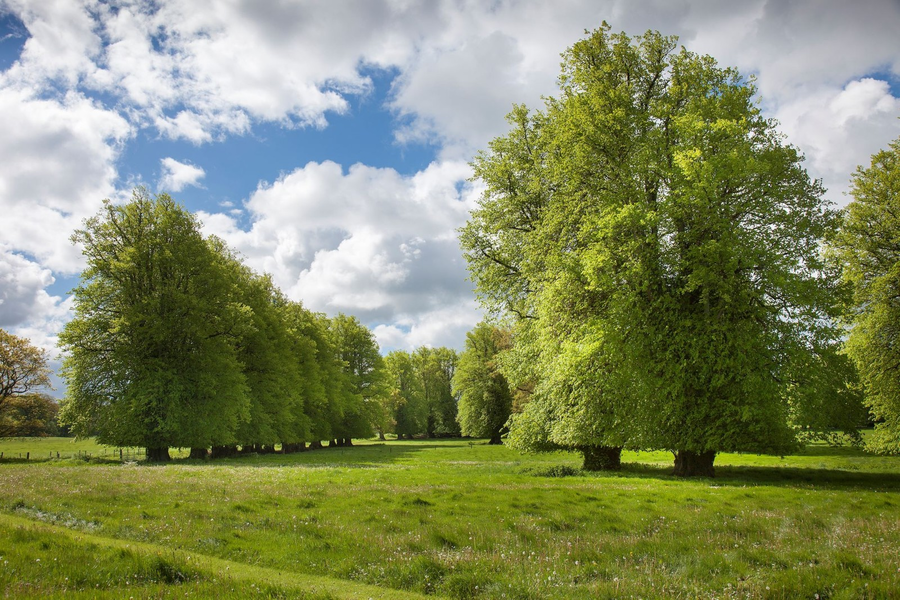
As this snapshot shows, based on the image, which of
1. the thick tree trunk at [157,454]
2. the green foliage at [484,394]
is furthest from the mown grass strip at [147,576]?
the green foliage at [484,394]

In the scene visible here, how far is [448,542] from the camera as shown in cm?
1012

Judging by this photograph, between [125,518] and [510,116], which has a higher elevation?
[510,116]

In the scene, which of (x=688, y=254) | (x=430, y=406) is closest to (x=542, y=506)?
(x=688, y=254)

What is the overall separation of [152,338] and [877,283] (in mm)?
47931

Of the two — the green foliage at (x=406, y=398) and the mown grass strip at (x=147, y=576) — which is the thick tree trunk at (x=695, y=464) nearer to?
the mown grass strip at (x=147, y=576)

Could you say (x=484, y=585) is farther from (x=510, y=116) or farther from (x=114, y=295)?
(x=114, y=295)

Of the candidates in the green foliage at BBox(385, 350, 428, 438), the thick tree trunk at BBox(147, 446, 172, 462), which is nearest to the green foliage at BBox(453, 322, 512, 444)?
the green foliage at BBox(385, 350, 428, 438)

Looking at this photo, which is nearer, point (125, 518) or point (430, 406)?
point (125, 518)

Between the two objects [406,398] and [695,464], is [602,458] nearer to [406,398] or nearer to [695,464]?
[695,464]

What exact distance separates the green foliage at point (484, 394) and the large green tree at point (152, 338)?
37678mm

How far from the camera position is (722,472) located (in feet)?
80.0

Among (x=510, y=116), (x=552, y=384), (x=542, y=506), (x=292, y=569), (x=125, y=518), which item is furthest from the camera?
(x=510, y=116)

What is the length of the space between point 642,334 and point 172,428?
32.7 meters

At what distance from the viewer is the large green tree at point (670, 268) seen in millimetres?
19125
